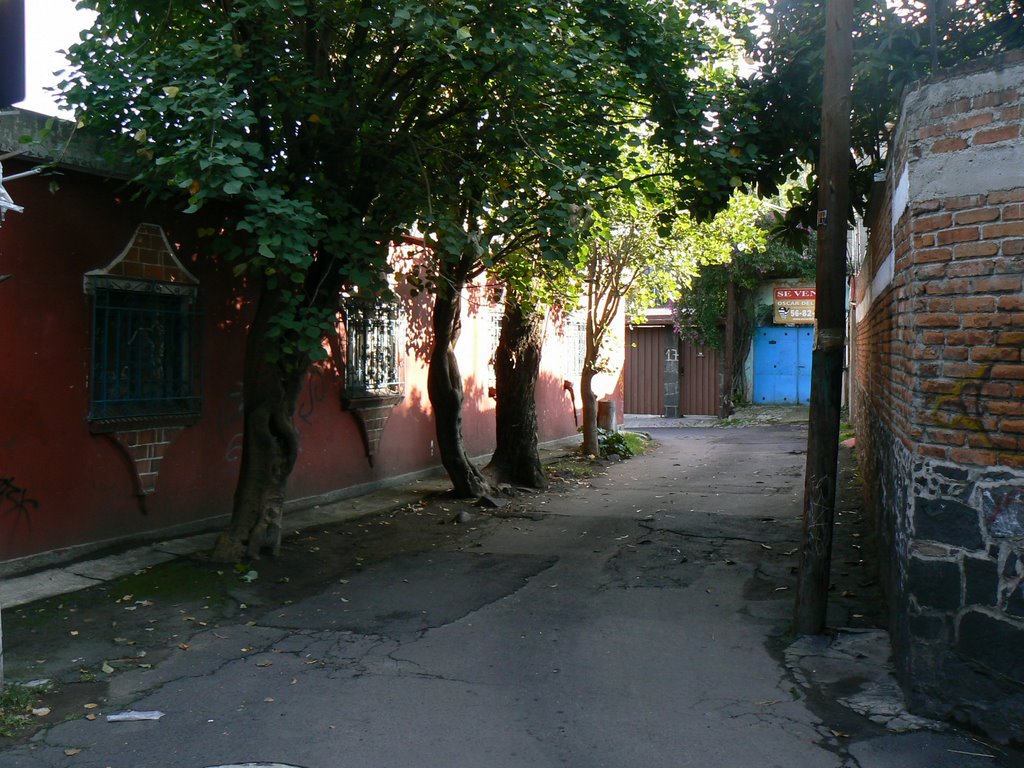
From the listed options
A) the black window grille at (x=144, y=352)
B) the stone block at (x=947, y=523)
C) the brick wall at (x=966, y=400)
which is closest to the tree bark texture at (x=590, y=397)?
the black window grille at (x=144, y=352)

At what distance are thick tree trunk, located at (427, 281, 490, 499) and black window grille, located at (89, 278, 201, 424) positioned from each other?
3.18 m

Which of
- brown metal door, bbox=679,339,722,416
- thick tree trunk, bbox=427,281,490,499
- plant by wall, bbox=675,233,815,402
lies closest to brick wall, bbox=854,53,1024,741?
thick tree trunk, bbox=427,281,490,499

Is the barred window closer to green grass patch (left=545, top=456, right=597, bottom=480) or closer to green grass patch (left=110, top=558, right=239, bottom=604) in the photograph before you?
green grass patch (left=545, top=456, right=597, bottom=480)

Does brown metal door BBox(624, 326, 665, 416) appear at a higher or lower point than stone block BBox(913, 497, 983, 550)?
higher

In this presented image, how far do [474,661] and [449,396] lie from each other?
5829mm

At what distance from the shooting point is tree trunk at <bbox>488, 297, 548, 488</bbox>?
12.3 metres

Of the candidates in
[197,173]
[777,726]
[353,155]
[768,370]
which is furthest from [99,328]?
[768,370]

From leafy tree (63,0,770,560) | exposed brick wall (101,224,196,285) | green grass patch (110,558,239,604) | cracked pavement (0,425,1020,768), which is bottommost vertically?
cracked pavement (0,425,1020,768)

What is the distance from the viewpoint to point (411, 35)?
6309mm

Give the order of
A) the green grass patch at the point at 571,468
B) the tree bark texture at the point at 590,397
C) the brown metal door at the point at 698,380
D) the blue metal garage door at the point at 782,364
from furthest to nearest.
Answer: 1. the brown metal door at the point at 698,380
2. the blue metal garage door at the point at 782,364
3. the tree bark texture at the point at 590,397
4. the green grass patch at the point at 571,468

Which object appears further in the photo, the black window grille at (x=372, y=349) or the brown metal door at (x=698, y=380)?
the brown metal door at (x=698, y=380)

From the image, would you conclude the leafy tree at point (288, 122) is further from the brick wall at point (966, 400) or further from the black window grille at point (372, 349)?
the brick wall at point (966, 400)

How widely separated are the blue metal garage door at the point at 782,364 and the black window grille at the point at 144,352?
18669mm

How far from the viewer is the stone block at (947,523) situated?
4.39m
